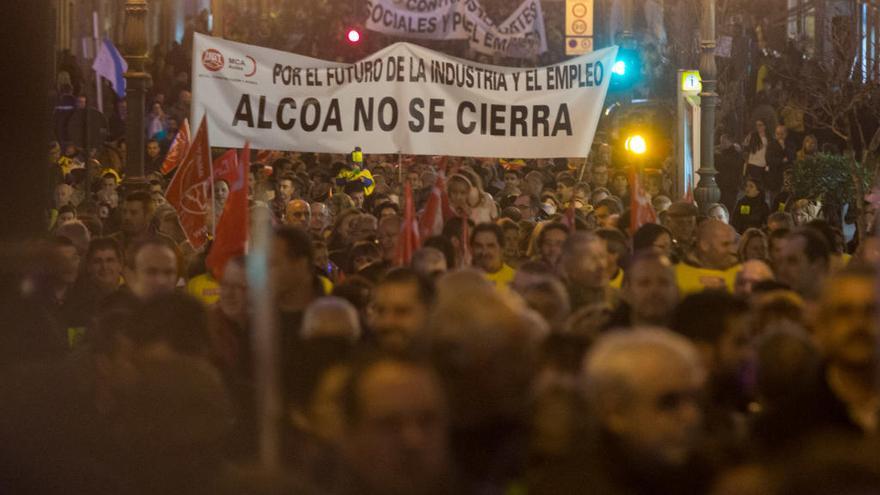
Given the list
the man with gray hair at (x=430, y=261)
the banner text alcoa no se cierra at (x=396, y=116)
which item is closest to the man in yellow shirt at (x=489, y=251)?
the man with gray hair at (x=430, y=261)

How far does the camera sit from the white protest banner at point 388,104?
14.5 m

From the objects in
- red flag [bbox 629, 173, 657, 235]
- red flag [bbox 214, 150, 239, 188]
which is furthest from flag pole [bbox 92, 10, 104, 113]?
red flag [bbox 629, 173, 657, 235]

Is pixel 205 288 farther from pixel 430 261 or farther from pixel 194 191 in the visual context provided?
pixel 194 191

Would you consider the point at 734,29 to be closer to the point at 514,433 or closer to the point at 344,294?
the point at 344,294

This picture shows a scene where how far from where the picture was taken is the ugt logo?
1456 centimetres

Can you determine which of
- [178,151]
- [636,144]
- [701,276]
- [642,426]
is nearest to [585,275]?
[701,276]

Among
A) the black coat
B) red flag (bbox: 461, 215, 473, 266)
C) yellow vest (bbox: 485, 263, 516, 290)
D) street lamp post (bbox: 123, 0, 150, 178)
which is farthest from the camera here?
the black coat

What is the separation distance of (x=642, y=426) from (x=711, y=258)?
6.05 meters

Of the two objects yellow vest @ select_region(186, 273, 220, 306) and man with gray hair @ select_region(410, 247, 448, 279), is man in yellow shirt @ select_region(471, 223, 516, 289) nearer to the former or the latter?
yellow vest @ select_region(186, 273, 220, 306)

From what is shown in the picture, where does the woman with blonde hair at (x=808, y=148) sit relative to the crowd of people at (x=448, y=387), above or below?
above

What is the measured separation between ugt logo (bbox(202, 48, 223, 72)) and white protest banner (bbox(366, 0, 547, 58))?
22.2 feet

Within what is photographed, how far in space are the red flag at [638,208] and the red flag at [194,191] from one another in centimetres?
287

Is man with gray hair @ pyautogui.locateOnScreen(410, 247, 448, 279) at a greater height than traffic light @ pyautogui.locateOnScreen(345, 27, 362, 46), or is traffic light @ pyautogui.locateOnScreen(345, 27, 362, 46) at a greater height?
traffic light @ pyautogui.locateOnScreen(345, 27, 362, 46)

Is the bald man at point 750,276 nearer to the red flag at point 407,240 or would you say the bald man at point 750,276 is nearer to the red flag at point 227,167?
the red flag at point 407,240
